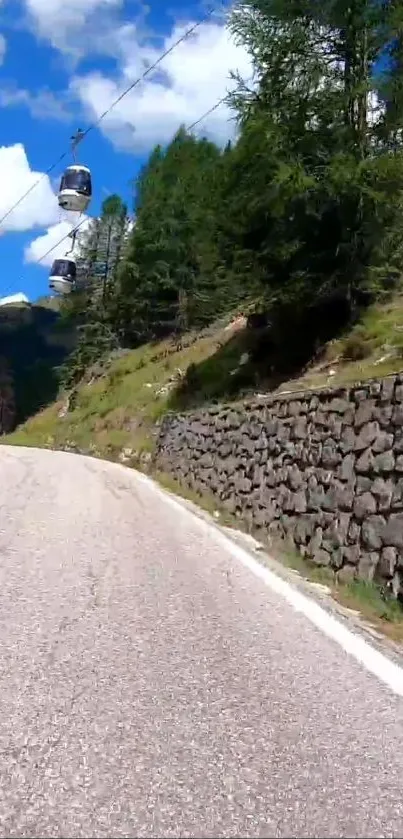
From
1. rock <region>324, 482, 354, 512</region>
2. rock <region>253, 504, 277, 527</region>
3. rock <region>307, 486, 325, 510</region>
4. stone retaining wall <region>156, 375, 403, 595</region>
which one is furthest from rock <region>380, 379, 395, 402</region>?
rock <region>253, 504, 277, 527</region>

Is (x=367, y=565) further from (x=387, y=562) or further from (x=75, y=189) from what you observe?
(x=75, y=189)

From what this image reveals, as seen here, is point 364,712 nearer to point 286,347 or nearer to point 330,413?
point 330,413

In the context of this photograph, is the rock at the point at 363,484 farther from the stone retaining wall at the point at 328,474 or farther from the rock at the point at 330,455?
the rock at the point at 330,455

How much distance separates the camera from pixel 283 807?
3.18 metres

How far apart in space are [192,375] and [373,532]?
21.7 meters

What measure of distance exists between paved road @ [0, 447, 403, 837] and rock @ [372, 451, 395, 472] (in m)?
1.52

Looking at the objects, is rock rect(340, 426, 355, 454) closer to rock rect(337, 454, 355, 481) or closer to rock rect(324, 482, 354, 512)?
rock rect(337, 454, 355, 481)

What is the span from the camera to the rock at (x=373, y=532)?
24.2 feet

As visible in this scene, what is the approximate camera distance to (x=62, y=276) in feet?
70.6

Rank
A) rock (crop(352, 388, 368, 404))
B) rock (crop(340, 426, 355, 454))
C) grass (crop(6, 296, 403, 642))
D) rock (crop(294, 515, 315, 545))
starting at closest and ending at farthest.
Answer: rock (crop(352, 388, 368, 404)) → rock (crop(340, 426, 355, 454)) → grass (crop(6, 296, 403, 642)) → rock (crop(294, 515, 315, 545))

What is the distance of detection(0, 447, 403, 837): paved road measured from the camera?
3.12 meters

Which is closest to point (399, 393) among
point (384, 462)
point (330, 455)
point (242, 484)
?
point (384, 462)

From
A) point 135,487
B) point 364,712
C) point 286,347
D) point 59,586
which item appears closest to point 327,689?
point 364,712

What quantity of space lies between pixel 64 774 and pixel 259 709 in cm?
125
